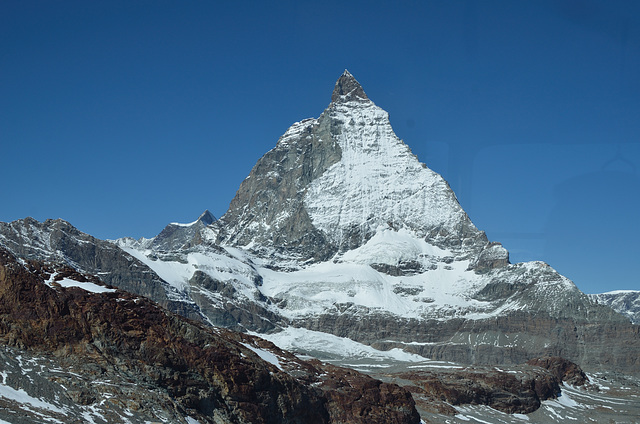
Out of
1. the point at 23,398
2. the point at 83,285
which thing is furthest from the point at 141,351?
the point at 23,398

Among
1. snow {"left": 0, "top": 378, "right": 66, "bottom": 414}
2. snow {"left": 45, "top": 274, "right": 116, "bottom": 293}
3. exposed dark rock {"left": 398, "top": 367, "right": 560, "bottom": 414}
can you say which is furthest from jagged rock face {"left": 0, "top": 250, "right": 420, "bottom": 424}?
exposed dark rock {"left": 398, "top": 367, "right": 560, "bottom": 414}

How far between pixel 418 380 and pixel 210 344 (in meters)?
110

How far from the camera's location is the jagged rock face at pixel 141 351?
75000 millimetres

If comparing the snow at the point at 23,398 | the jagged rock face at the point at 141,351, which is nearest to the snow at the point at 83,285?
the jagged rock face at the point at 141,351

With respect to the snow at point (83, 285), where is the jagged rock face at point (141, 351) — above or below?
below

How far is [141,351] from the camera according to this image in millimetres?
80750

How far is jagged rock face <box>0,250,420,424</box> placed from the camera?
7500 centimetres

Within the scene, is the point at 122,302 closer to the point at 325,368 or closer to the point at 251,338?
the point at 251,338

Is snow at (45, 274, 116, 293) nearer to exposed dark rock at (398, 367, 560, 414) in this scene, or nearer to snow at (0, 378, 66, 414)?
snow at (0, 378, 66, 414)

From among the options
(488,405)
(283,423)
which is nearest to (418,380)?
(488,405)

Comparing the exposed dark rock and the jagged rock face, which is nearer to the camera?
the jagged rock face

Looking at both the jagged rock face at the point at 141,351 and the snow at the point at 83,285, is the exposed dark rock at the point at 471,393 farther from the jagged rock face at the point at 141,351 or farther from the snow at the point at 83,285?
the snow at the point at 83,285

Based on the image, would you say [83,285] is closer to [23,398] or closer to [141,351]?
[141,351]

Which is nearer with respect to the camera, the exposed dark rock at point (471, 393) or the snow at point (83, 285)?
the snow at point (83, 285)
